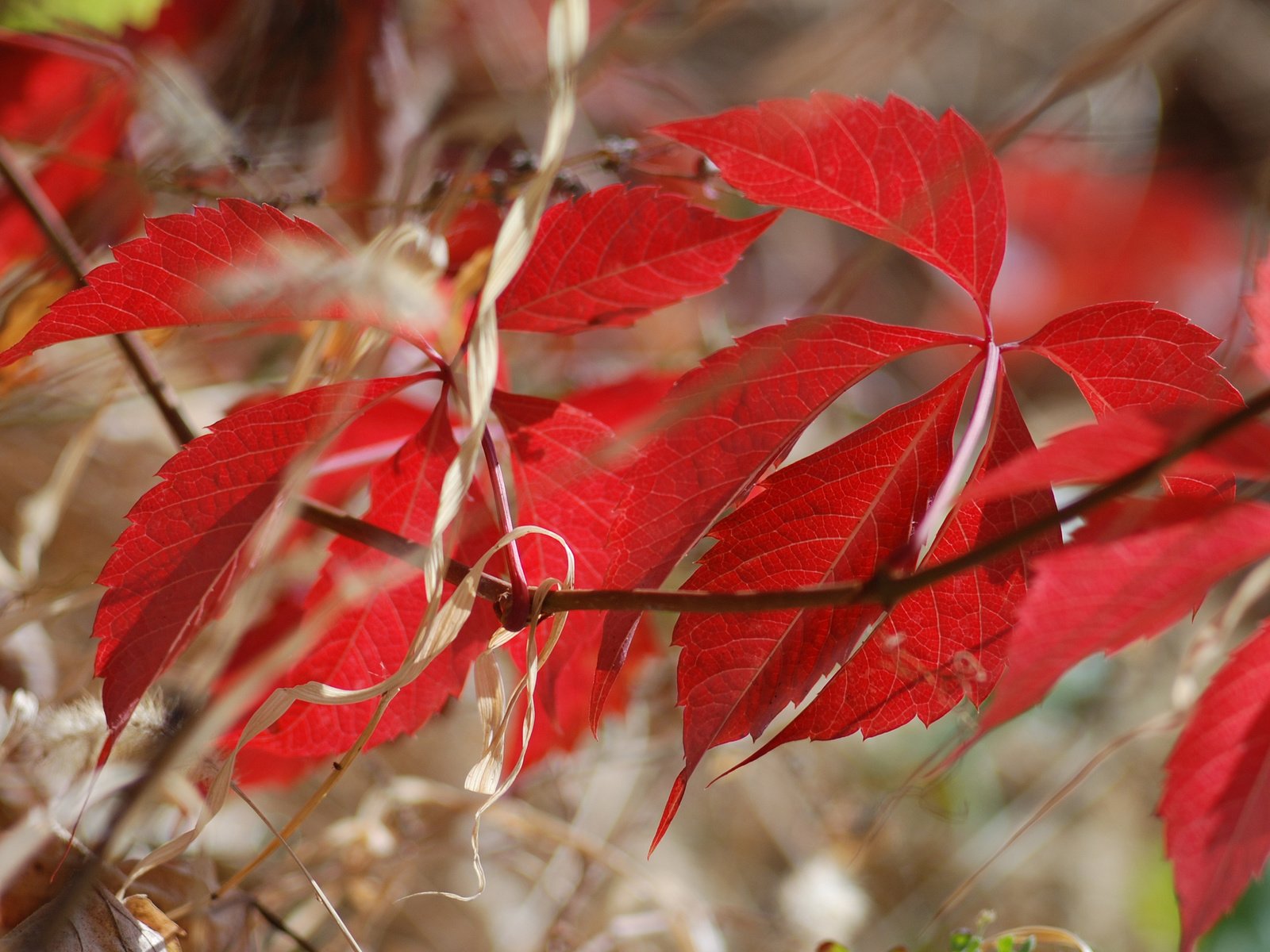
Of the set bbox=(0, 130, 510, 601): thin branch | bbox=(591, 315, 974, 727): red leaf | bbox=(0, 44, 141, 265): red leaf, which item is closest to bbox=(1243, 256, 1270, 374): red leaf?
bbox=(591, 315, 974, 727): red leaf

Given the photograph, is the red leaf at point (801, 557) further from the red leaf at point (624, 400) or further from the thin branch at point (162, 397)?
the red leaf at point (624, 400)

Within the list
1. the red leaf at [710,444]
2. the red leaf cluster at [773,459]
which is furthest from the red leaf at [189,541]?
the red leaf at [710,444]

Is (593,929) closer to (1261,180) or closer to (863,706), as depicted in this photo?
(863,706)

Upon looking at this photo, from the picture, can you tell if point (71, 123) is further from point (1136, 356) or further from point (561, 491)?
point (1136, 356)

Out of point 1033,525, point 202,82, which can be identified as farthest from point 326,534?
A: point 202,82

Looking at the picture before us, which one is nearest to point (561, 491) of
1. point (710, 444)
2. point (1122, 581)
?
point (710, 444)
